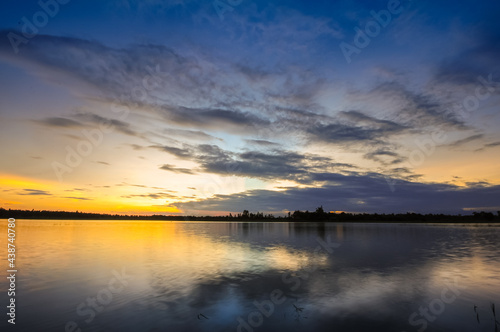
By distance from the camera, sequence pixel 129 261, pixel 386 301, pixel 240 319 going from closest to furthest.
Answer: pixel 240 319
pixel 386 301
pixel 129 261

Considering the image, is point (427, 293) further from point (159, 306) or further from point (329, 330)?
point (159, 306)

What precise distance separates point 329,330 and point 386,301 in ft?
21.6

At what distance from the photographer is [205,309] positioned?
54.2 feet

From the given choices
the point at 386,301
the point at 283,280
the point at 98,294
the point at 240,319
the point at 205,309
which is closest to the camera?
the point at 240,319

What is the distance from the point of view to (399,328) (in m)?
13.9

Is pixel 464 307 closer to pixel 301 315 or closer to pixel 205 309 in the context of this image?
pixel 301 315

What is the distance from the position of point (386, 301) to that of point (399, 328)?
4346 mm

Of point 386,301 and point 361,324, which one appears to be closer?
point 361,324

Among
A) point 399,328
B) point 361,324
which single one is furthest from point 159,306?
point 399,328

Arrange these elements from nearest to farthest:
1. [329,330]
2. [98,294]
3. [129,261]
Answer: [329,330] → [98,294] → [129,261]

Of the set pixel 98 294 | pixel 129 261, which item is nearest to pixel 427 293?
pixel 98 294

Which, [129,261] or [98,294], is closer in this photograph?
[98,294]

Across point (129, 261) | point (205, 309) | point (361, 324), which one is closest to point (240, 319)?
point (205, 309)

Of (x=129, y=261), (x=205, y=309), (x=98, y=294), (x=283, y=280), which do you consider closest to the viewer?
(x=205, y=309)
